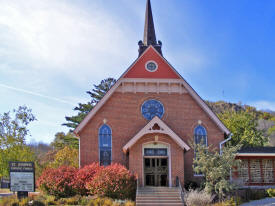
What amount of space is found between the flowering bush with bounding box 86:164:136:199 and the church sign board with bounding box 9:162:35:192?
11.1 ft

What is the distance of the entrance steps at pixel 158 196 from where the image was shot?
18.5 meters

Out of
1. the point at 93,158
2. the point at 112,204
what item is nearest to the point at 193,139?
the point at 93,158

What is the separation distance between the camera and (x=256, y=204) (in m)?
18.5

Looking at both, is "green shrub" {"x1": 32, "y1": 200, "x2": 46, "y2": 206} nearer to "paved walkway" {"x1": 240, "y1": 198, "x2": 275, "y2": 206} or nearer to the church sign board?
the church sign board

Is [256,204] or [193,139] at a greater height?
[193,139]

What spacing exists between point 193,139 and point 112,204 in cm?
918

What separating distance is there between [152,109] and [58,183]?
8735 mm

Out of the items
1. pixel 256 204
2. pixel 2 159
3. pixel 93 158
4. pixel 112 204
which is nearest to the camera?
pixel 112 204

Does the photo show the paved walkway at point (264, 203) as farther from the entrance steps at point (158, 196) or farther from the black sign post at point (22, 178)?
the black sign post at point (22, 178)

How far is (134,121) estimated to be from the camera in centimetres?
2433

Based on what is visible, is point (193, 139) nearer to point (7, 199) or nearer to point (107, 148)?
point (107, 148)

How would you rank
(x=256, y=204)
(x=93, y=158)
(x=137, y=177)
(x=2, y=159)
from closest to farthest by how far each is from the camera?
(x=256, y=204) → (x=137, y=177) → (x=93, y=158) → (x=2, y=159)

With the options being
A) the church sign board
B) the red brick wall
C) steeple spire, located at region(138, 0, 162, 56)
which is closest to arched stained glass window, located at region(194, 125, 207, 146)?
the red brick wall

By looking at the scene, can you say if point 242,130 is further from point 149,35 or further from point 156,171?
point 156,171
